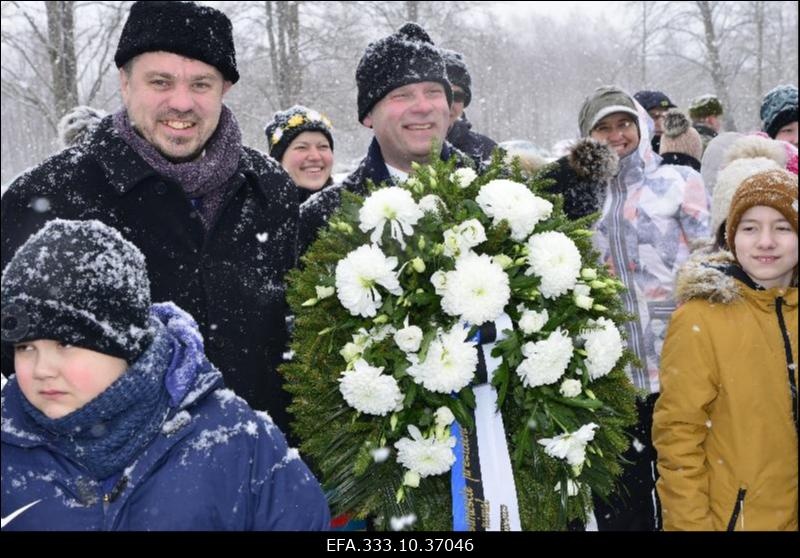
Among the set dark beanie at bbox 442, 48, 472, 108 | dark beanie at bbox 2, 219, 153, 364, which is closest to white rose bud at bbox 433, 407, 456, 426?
dark beanie at bbox 2, 219, 153, 364

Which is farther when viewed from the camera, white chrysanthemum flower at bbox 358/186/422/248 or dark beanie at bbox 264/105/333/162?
dark beanie at bbox 264/105/333/162

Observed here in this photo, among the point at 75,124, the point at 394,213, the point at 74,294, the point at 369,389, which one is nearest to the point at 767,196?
the point at 394,213

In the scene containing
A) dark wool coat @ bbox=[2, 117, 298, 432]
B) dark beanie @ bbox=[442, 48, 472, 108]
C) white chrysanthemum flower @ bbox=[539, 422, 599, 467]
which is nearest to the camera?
white chrysanthemum flower @ bbox=[539, 422, 599, 467]

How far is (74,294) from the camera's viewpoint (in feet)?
6.07

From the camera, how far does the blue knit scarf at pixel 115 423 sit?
1794 mm

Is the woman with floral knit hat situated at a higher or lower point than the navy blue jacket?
higher

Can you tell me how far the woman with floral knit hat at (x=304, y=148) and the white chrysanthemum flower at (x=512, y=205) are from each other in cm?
267

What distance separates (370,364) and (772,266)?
1.59 meters

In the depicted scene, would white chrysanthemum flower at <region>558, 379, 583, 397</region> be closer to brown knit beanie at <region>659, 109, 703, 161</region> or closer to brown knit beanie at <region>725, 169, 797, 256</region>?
brown knit beanie at <region>725, 169, 797, 256</region>

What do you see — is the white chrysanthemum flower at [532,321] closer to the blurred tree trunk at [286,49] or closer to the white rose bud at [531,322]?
the white rose bud at [531,322]

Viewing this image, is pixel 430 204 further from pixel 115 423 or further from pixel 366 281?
pixel 115 423

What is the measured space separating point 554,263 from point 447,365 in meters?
0.45

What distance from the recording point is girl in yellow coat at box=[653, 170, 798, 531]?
275cm

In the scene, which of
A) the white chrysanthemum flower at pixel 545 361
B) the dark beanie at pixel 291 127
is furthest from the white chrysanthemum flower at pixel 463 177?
the dark beanie at pixel 291 127
